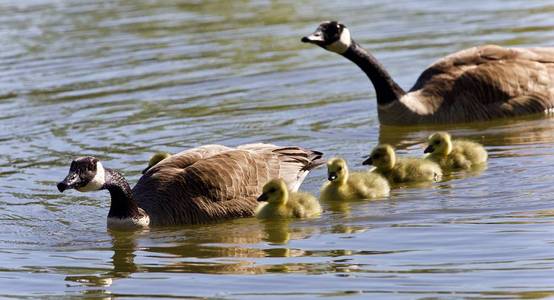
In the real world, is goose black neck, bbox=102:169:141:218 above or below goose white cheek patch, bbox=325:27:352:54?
below

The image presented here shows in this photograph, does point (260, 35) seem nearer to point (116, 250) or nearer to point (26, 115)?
point (26, 115)

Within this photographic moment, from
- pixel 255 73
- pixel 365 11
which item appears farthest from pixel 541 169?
pixel 365 11

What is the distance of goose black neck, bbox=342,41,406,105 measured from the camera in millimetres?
16750

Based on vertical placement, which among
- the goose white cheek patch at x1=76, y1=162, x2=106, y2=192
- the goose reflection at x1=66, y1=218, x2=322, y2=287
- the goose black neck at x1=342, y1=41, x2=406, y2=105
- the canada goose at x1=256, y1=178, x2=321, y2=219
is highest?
the goose black neck at x1=342, y1=41, x2=406, y2=105

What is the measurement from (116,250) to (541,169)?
445 cm

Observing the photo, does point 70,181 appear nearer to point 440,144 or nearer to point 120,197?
point 120,197

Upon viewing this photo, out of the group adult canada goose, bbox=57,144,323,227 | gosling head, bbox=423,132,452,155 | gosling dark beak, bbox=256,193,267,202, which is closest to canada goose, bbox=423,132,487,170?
gosling head, bbox=423,132,452,155

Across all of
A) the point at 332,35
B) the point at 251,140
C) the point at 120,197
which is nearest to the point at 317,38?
the point at 332,35

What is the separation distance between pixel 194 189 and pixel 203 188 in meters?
0.09

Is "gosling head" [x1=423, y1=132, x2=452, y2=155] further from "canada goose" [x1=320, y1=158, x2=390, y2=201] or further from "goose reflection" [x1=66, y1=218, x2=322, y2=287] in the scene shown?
"goose reflection" [x1=66, y1=218, x2=322, y2=287]

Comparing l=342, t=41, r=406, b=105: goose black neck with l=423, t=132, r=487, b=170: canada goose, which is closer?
l=423, t=132, r=487, b=170: canada goose

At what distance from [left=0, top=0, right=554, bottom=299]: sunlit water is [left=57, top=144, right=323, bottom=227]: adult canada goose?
0.60 ft

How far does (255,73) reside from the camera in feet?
64.5

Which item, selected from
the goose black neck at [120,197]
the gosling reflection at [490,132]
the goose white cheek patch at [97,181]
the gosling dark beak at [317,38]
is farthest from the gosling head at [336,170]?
the gosling dark beak at [317,38]
